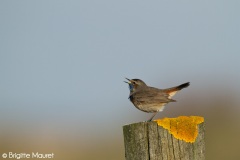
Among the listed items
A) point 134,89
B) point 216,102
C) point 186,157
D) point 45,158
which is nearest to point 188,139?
point 186,157

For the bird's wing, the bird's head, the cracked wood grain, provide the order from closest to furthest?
the cracked wood grain, the bird's wing, the bird's head

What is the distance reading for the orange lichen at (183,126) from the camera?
5859 mm

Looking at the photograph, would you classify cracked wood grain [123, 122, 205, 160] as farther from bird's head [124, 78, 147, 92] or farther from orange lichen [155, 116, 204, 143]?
bird's head [124, 78, 147, 92]

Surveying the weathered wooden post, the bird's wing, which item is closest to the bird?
the bird's wing

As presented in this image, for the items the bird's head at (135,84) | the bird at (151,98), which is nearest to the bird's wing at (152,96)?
the bird at (151,98)

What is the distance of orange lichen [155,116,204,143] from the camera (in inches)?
231

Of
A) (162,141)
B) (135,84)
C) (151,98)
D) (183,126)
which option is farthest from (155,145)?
(135,84)

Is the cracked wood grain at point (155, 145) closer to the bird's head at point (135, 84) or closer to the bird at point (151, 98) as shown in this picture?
the bird at point (151, 98)

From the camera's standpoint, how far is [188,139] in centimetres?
587

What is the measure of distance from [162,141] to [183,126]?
28cm

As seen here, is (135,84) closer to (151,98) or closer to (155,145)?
(151,98)

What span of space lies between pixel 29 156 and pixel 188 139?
329 inches

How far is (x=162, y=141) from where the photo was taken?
19.1 feet

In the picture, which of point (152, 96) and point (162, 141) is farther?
point (152, 96)
